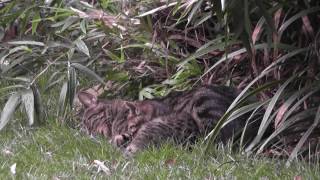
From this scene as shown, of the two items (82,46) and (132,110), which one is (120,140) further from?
(82,46)

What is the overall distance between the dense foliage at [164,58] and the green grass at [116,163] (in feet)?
0.85

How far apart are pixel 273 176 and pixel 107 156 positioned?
1194mm

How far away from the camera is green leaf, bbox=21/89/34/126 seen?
554cm

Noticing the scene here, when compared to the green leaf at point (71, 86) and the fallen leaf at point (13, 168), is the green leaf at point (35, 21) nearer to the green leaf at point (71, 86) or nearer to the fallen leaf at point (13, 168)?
the green leaf at point (71, 86)

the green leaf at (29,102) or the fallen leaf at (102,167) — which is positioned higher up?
the green leaf at (29,102)

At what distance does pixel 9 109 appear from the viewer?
565 cm

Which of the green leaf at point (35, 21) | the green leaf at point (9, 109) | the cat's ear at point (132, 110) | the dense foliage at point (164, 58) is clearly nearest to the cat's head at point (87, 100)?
the dense foliage at point (164, 58)

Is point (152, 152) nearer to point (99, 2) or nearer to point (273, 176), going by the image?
point (273, 176)

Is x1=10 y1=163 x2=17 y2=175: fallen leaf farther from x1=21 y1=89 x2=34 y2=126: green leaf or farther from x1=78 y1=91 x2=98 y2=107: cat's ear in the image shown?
x1=78 y1=91 x2=98 y2=107: cat's ear

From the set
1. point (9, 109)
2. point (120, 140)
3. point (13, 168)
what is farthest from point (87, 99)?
point (13, 168)

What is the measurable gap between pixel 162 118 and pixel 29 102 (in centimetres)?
117

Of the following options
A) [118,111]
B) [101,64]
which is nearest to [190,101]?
[118,111]

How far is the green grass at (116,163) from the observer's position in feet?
13.5

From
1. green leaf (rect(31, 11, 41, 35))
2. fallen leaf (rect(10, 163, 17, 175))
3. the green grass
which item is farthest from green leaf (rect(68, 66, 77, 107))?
fallen leaf (rect(10, 163, 17, 175))
